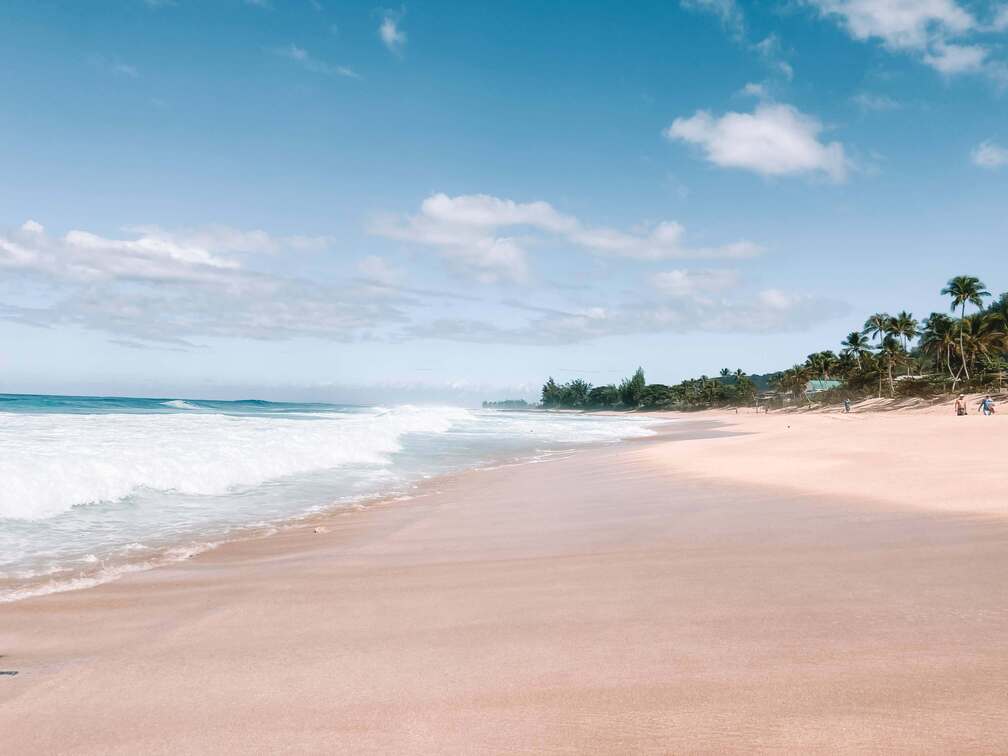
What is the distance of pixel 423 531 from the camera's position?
8.12 m

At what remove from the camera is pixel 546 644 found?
3748 millimetres

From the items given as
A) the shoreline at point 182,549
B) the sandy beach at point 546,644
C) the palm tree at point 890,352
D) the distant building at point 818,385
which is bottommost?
the shoreline at point 182,549

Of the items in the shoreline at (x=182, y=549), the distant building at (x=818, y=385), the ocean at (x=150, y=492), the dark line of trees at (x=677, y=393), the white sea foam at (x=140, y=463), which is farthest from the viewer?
the dark line of trees at (x=677, y=393)

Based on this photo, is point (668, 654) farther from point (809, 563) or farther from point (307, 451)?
point (307, 451)

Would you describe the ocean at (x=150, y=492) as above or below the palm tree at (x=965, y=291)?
below

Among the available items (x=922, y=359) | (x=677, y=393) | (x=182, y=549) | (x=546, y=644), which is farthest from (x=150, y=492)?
(x=677, y=393)

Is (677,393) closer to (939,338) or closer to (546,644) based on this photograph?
(939,338)

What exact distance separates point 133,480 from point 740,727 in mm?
12148

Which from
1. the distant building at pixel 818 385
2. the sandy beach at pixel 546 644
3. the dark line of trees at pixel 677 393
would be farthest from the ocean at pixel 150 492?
the dark line of trees at pixel 677 393

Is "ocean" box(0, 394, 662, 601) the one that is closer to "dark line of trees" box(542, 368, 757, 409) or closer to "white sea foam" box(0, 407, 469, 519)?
"white sea foam" box(0, 407, 469, 519)

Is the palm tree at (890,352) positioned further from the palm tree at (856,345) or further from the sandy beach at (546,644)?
the sandy beach at (546,644)

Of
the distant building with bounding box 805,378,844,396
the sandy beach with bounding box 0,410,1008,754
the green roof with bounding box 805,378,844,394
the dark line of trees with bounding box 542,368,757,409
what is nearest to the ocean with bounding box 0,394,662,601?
the sandy beach with bounding box 0,410,1008,754

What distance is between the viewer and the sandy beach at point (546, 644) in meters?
2.74

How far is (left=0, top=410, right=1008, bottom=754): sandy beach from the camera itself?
2740mm
